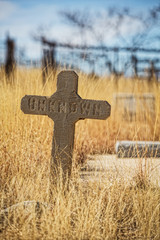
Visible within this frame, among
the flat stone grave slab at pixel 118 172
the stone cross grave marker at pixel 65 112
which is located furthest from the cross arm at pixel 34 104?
the flat stone grave slab at pixel 118 172

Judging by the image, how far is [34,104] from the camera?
223 centimetres

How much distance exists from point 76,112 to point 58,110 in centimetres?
12

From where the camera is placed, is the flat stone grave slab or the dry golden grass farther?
the flat stone grave slab

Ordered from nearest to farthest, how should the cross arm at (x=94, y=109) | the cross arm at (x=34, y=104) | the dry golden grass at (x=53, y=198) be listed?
1. the dry golden grass at (x=53, y=198)
2. the cross arm at (x=94, y=109)
3. the cross arm at (x=34, y=104)

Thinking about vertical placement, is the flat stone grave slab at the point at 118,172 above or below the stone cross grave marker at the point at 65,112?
below

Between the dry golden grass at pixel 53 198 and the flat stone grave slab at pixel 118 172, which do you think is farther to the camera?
the flat stone grave slab at pixel 118 172

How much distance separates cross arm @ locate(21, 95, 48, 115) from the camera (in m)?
2.22

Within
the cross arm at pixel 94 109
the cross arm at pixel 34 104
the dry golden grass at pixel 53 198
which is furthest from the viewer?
the cross arm at pixel 34 104

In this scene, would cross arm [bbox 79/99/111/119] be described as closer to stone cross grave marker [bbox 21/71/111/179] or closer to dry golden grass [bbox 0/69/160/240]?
stone cross grave marker [bbox 21/71/111/179]

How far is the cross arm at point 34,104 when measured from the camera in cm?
222

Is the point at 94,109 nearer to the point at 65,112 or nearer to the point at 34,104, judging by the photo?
the point at 65,112

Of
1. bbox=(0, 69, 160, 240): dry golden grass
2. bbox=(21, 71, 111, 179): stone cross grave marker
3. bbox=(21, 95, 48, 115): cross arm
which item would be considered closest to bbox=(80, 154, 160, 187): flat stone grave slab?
bbox=(0, 69, 160, 240): dry golden grass

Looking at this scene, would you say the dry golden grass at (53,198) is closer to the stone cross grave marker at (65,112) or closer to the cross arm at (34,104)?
the stone cross grave marker at (65,112)

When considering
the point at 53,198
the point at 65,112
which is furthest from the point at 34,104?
the point at 53,198
